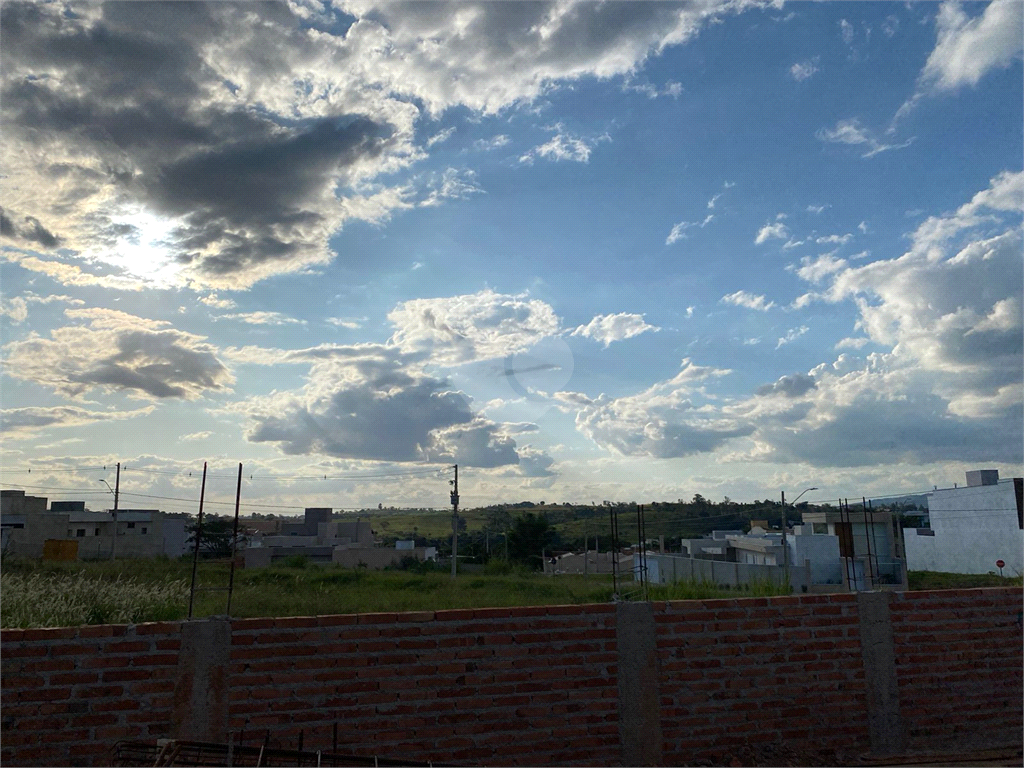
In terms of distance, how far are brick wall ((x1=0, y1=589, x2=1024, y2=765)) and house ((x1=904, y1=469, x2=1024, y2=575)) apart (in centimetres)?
3520

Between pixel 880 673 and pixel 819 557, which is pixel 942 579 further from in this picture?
pixel 880 673

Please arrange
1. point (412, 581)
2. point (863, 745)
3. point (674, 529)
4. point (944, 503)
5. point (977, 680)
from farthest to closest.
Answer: point (674, 529) < point (944, 503) < point (412, 581) < point (977, 680) < point (863, 745)

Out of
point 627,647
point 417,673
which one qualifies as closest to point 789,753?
point 627,647

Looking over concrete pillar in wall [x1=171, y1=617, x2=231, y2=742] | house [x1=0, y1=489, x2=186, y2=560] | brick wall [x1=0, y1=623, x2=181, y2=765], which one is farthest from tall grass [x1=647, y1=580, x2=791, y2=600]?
house [x1=0, y1=489, x2=186, y2=560]

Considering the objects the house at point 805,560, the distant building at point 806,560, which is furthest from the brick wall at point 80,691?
the house at point 805,560

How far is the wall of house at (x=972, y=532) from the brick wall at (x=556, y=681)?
3586 centimetres

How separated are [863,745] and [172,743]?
19.5 ft

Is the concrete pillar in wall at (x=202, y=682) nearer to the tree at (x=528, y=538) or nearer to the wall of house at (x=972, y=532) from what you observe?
the wall of house at (x=972, y=532)

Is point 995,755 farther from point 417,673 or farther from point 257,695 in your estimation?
point 257,695

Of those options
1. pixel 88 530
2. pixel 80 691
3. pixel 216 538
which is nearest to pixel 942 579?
pixel 80 691

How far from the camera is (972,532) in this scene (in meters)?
41.4

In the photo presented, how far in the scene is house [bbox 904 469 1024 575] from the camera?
3772 centimetres

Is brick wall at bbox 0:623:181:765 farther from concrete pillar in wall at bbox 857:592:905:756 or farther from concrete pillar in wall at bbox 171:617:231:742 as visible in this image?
concrete pillar in wall at bbox 857:592:905:756

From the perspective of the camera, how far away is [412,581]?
23.7 m
